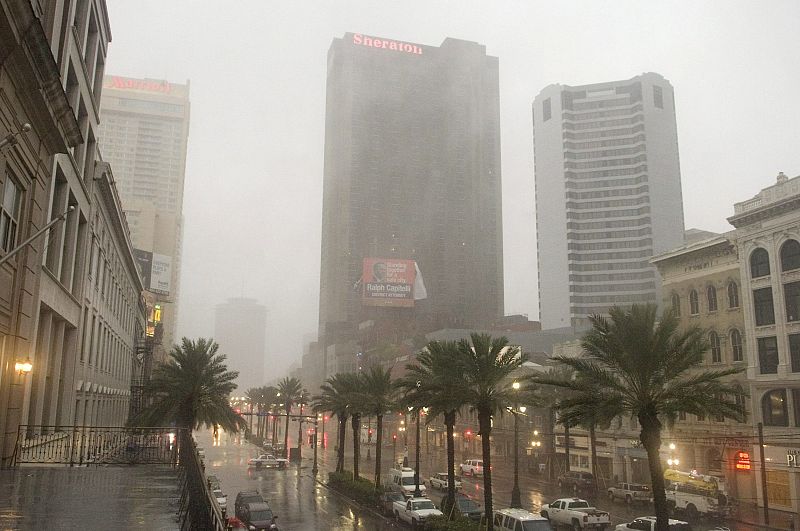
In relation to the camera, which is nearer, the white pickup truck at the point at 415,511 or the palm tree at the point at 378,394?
the white pickup truck at the point at 415,511

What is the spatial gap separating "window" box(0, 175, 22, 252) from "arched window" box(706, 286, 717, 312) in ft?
158

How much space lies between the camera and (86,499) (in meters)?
16.0

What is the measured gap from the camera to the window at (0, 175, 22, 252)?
2005cm

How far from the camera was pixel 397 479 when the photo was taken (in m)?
48.7

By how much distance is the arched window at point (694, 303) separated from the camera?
5428cm

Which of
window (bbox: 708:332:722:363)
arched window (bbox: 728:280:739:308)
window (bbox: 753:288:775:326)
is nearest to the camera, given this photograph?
window (bbox: 753:288:775:326)

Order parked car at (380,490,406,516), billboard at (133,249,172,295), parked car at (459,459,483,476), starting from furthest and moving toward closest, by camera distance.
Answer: billboard at (133,249,172,295), parked car at (459,459,483,476), parked car at (380,490,406,516)

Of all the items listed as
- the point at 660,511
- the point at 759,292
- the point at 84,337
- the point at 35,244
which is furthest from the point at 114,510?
the point at 759,292

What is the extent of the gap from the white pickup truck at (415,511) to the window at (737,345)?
92.3 ft

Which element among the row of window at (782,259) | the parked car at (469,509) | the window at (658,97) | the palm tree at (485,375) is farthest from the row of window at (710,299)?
the window at (658,97)

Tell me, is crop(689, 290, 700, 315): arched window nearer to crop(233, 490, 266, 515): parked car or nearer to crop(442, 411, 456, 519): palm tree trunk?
crop(442, 411, 456, 519): palm tree trunk

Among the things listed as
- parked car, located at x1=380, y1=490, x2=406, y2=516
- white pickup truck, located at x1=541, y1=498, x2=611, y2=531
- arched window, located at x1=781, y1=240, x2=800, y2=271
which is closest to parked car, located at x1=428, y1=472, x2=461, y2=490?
parked car, located at x1=380, y1=490, x2=406, y2=516

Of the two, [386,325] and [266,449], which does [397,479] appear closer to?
[266,449]

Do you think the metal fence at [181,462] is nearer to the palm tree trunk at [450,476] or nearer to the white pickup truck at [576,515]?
the palm tree trunk at [450,476]
